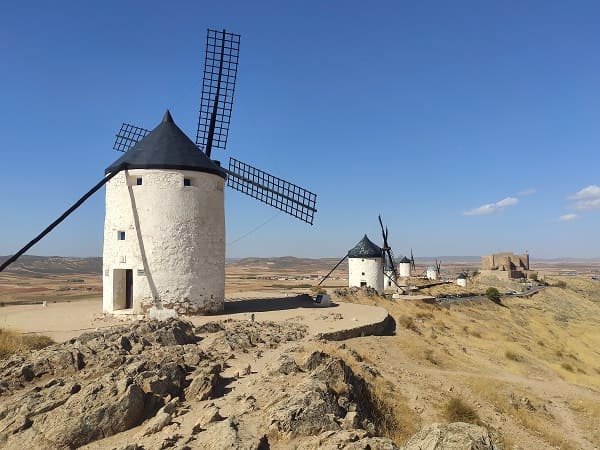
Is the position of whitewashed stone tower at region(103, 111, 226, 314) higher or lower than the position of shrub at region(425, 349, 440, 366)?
higher

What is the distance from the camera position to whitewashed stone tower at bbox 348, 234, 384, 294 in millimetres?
29500

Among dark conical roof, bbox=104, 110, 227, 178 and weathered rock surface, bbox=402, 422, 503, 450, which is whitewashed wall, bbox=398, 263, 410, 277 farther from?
weathered rock surface, bbox=402, 422, 503, 450

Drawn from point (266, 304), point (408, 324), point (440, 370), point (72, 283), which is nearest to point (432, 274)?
point (408, 324)

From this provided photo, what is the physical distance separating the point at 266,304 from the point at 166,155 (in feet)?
24.7

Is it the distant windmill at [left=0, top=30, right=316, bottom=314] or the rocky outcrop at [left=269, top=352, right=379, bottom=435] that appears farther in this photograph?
the distant windmill at [left=0, top=30, right=316, bottom=314]

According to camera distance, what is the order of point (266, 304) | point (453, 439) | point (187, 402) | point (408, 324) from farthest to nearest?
1. point (266, 304)
2. point (408, 324)
3. point (187, 402)
4. point (453, 439)

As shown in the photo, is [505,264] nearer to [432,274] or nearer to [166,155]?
[432,274]

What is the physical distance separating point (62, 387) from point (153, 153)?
975 centimetres

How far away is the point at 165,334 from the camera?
9336 millimetres

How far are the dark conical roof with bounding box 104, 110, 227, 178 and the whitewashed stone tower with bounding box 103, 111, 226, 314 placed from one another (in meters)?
0.03

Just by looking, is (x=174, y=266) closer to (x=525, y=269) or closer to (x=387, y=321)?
(x=387, y=321)

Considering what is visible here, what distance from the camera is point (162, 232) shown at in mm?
14141

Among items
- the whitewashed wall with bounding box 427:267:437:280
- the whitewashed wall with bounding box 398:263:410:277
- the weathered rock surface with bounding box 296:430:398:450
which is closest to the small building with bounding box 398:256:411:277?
the whitewashed wall with bounding box 398:263:410:277

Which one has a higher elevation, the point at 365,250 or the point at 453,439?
the point at 365,250
